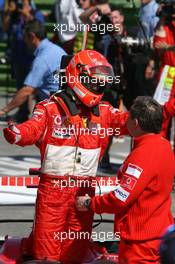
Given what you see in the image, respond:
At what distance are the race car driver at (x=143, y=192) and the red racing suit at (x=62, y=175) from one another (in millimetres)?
445

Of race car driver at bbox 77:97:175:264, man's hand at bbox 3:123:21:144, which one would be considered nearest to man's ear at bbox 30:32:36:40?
→ man's hand at bbox 3:123:21:144

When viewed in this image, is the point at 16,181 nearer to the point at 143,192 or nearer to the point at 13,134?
the point at 13,134

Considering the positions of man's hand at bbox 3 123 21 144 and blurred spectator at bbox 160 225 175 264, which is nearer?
blurred spectator at bbox 160 225 175 264

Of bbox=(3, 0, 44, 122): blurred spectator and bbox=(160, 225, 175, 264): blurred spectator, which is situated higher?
bbox=(160, 225, 175, 264): blurred spectator

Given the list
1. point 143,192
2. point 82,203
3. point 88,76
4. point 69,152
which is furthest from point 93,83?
point 143,192

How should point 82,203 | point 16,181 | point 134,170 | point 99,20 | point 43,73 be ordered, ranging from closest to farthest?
point 134,170
point 82,203
point 16,181
point 43,73
point 99,20

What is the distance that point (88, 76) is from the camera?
22.9 feet

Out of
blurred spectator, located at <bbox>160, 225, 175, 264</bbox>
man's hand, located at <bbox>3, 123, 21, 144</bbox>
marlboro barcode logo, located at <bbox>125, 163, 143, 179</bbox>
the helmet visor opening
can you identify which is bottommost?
marlboro barcode logo, located at <bbox>125, 163, 143, 179</bbox>

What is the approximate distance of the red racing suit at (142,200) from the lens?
20.7ft

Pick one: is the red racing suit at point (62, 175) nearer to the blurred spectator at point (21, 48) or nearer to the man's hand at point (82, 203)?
the man's hand at point (82, 203)

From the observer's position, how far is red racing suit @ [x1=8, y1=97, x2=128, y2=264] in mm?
6883

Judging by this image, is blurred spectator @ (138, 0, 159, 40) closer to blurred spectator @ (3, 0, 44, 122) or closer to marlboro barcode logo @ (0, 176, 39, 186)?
blurred spectator @ (3, 0, 44, 122)

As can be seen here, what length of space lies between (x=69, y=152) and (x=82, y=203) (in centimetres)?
41

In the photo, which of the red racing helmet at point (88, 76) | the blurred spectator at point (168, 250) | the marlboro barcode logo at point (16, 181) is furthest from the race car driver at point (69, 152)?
the blurred spectator at point (168, 250)
